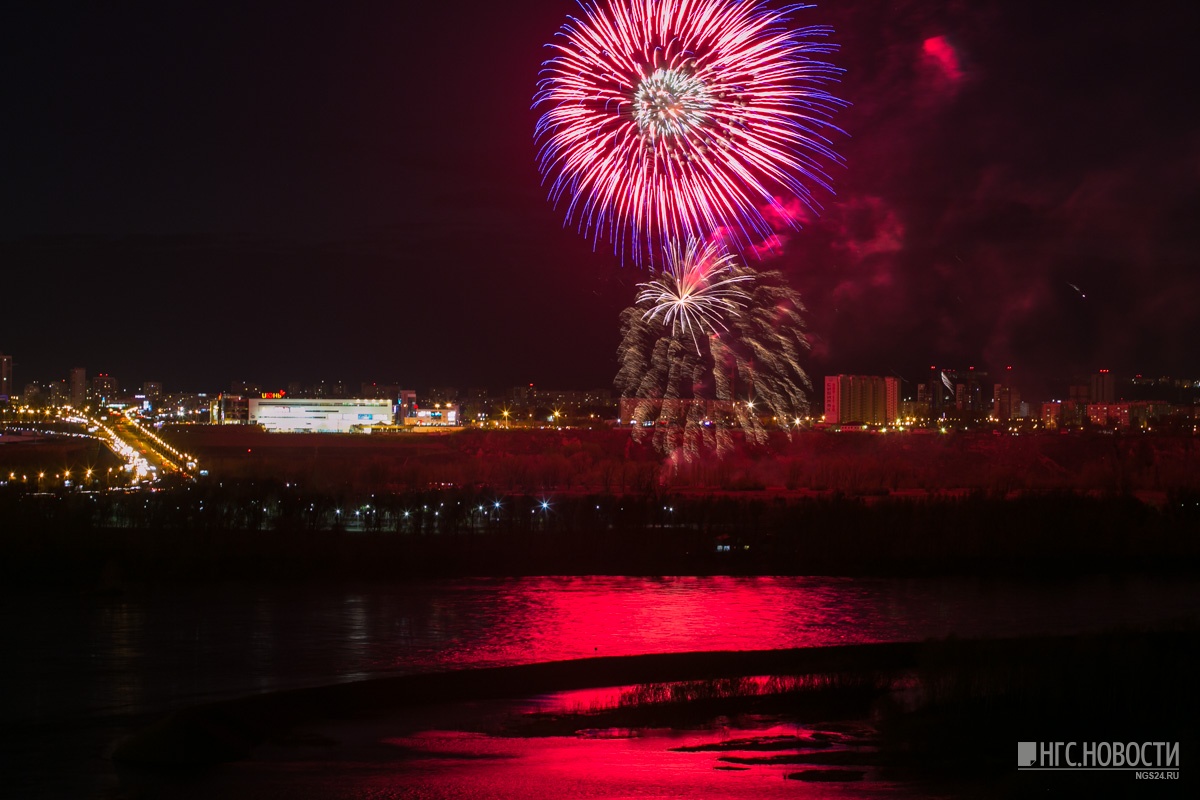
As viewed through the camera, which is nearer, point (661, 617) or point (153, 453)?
point (661, 617)

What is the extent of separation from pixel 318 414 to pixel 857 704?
98.3 meters

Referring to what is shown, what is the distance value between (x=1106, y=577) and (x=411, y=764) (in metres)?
23.2

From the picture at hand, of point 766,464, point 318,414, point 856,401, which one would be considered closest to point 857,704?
point 766,464

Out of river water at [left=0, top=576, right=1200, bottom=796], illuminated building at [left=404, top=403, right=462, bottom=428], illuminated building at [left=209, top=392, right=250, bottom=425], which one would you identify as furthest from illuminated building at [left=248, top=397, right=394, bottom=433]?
river water at [left=0, top=576, right=1200, bottom=796]

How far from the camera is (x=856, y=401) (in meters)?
93.9

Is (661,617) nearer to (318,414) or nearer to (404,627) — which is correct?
(404,627)

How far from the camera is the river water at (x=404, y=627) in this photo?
13.1 m

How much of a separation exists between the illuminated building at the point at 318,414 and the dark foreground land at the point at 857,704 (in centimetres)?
9117

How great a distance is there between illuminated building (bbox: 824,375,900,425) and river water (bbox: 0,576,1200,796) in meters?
65.2

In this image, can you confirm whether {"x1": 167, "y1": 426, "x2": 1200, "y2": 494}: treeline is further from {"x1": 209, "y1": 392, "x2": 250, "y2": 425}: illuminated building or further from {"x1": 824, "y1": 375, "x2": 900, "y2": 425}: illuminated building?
{"x1": 209, "y1": 392, "x2": 250, "y2": 425}: illuminated building

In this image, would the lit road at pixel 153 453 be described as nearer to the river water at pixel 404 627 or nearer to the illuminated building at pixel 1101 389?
the river water at pixel 404 627

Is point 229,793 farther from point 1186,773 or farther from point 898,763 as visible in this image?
point 1186,773

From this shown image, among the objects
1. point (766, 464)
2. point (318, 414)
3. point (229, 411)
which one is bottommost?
point (766, 464)

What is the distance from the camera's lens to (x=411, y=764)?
428 inches
